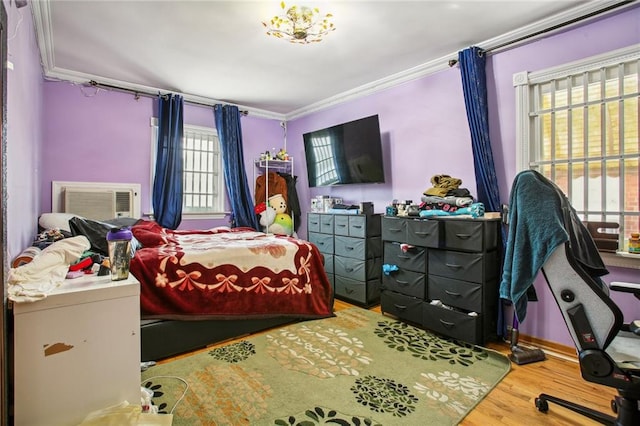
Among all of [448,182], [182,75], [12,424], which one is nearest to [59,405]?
[12,424]

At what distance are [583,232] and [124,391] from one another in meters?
2.39

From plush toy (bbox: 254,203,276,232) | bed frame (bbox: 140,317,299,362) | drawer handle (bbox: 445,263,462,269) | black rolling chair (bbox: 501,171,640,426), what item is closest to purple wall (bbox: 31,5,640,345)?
plush toy (bbox: 254,203,276,232)

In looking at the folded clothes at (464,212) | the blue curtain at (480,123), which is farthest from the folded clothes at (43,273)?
the blue curtain at (480,123)

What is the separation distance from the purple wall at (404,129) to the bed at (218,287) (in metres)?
1.05

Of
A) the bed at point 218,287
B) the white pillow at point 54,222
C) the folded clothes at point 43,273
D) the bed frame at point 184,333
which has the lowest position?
the bed frame at point 184,333

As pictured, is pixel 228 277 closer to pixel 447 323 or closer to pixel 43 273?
pixel 43 273

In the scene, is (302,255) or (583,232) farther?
(302,255)

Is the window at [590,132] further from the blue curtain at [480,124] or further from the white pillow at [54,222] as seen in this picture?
the white pillow at [54,222]

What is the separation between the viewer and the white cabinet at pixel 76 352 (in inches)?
50.4

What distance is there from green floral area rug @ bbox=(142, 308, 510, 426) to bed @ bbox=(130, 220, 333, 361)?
0.17 m

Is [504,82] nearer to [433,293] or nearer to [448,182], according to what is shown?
[448,182]

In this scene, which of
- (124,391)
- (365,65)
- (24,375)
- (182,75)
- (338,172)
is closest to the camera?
(24,375)

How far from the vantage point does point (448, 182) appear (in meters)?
3.03

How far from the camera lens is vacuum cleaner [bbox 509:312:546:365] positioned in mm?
2344
